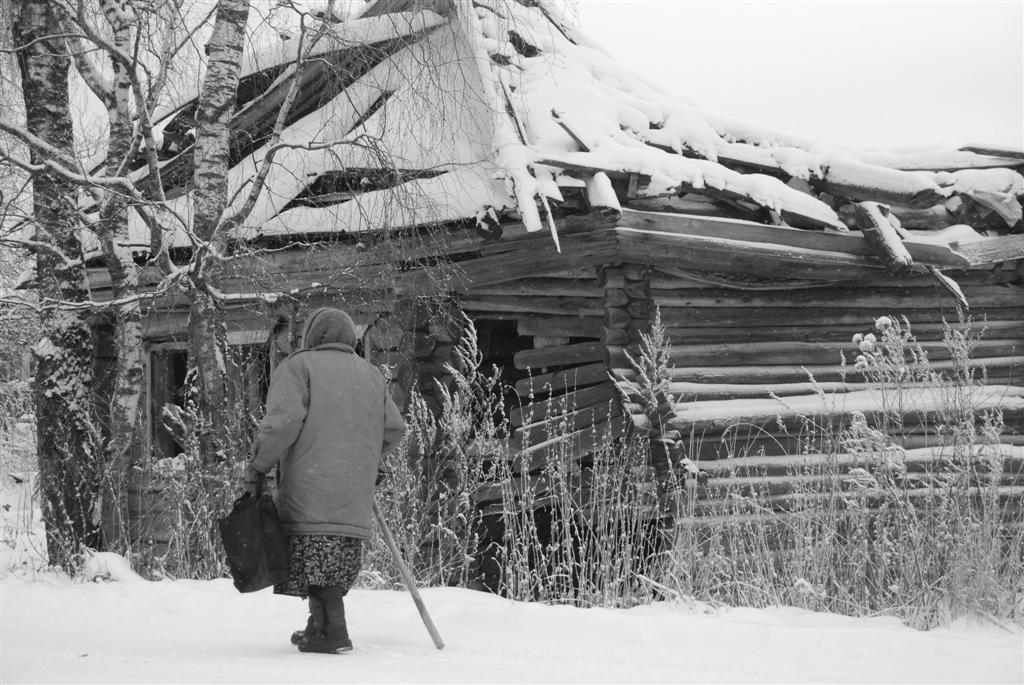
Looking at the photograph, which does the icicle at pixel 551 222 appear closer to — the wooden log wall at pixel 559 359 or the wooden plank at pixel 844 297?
the wooden log wall at pixel 559 359

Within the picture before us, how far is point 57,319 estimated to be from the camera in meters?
7.73

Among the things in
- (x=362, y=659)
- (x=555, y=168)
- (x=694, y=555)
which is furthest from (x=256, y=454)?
(x=555, y=168)

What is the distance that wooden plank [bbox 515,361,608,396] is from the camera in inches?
317

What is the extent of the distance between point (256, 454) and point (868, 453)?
3.29 meters

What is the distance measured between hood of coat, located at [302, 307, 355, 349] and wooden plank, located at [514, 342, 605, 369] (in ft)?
12.4

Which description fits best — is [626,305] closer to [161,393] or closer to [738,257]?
[738,257]

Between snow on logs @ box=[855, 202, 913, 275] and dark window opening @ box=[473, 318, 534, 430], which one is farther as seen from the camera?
dark window opening @ box=[473, 318, 534, 430]

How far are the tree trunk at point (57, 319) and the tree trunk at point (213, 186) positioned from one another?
101cm

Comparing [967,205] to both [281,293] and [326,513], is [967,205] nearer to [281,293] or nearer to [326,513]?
[281,293]

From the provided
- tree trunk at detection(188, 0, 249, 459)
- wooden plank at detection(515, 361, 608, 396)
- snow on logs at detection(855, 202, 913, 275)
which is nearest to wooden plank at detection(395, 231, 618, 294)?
wooden plank at detection(515, 361, 608, 396)

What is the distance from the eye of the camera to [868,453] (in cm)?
558

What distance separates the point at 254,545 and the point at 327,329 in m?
0.98

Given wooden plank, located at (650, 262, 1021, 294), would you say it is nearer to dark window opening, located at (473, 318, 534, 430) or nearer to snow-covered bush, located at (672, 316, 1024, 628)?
dark window opening, located at (473, 318, 534, 430)

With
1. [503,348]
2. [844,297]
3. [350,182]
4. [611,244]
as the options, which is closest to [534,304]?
[611,244]
